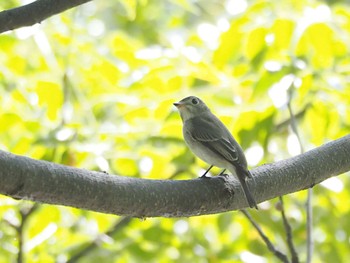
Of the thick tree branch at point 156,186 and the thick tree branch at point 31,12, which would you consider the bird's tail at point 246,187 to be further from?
the thick tree branch at point 31,12

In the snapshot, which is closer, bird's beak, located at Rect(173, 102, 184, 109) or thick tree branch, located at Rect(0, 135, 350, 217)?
thick tree branch, located at Rect(0, 135, 350, 217)

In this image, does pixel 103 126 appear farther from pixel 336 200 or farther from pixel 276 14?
pixel 336 200

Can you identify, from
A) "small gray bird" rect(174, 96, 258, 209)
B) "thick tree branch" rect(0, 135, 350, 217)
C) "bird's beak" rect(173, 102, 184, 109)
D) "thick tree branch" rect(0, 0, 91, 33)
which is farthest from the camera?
"bird's beak" rect(173, 102, 184, 109)

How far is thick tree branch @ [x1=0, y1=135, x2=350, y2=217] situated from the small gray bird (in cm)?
23

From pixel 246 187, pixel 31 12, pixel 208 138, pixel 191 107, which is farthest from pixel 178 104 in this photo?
pixel 31 12

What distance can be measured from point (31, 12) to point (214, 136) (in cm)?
162

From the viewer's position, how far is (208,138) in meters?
4.02

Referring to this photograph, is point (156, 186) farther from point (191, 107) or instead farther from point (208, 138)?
point (191, 107)

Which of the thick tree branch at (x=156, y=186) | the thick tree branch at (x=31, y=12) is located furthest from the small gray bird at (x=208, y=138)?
the thick tree branch at (x=31, y=12)

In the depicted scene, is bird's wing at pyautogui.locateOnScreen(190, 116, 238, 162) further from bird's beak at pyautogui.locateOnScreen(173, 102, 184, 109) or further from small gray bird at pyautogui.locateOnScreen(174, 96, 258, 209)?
bird's beak at pyautogui.locateOnScreen(173, 102, 184, 109)

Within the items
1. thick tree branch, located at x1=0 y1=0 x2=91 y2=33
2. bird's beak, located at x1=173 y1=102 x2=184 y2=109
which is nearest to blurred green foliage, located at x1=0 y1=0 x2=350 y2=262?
bird's beak, located at x1=173 y1=102 x2=184 y2=109

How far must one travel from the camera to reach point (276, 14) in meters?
4.38

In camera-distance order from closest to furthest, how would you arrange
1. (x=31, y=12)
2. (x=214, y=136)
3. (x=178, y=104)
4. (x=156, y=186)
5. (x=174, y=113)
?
(x=156, y=186) → (x=31, y=12) → (x=214, y=136) → (x=174, y=113) → (x=178, y=104)

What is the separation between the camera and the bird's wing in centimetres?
372
